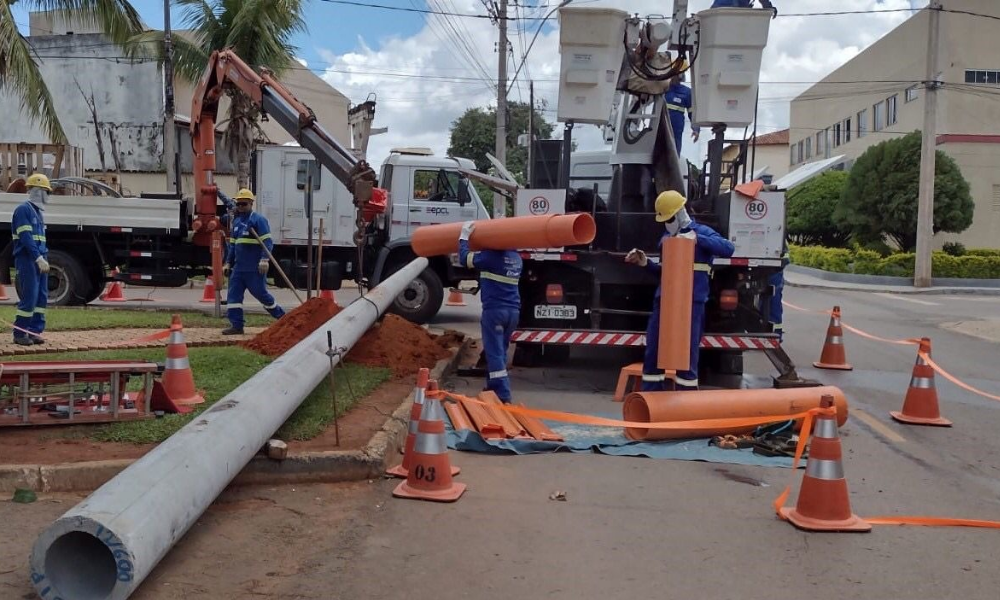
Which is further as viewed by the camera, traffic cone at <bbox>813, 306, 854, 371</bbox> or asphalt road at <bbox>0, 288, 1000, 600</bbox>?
traffic cone at <bbox>813, 306, 854, 371</bbox>

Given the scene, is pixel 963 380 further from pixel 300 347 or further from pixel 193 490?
pixel 193 490

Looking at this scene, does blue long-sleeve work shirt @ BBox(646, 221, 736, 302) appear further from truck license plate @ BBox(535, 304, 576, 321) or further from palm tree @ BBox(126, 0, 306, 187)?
palm tree @ BBox(126, 0, 306, 187)

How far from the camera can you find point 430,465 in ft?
17.7

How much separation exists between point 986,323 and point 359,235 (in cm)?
1300

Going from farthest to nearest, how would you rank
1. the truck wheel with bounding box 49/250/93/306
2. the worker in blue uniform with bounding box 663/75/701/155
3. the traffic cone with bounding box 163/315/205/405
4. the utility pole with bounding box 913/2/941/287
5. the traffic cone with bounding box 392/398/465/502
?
the utility pole with bounding box 913/2/941/287, the truck wheel with bounding box 49/250/93/306, the worker in blue uniform with bounding box 663/75/701/155, the traffic cone with bounding box 163/315/205/405, the traffic cone with bounding box 392/398/465/502

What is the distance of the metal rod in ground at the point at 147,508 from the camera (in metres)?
3.56

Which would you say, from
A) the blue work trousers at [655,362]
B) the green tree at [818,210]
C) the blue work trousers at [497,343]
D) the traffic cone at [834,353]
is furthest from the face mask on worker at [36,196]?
the green tree at [818,210]

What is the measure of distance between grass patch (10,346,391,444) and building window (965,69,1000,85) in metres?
30.2

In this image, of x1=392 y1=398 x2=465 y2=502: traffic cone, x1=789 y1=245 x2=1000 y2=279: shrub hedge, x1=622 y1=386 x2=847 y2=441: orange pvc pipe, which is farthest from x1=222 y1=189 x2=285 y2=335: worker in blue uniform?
x1=789 y1=245 x2=1000 y2=279: shrub hedge

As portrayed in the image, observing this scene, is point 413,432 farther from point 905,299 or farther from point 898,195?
point 898,195

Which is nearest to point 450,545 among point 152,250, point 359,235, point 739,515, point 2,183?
point 739,515

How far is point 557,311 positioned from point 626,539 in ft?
15.6

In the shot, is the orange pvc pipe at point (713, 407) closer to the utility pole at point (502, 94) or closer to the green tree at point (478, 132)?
the utility pole at point (502, 94)

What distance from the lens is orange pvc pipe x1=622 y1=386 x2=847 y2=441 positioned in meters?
6.92
